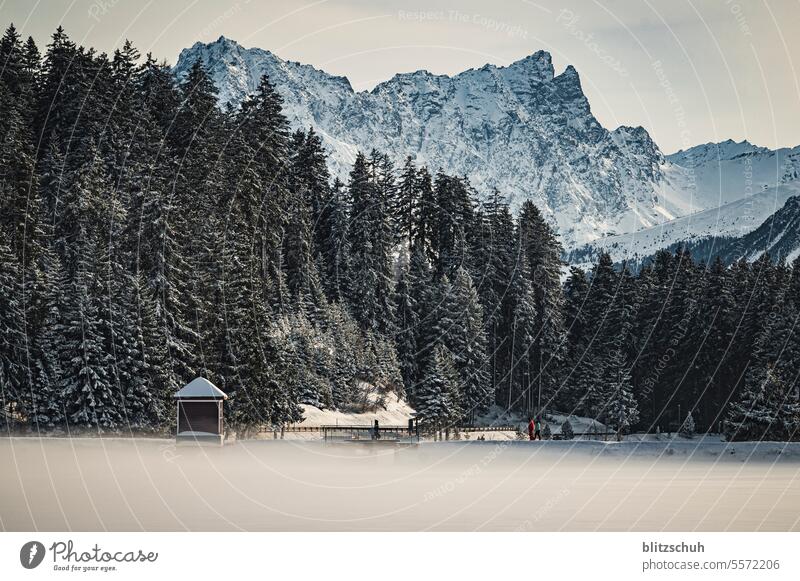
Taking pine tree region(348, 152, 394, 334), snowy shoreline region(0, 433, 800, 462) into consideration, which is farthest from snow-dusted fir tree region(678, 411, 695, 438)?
snowy shoreline region(0, 433, 800, 462)

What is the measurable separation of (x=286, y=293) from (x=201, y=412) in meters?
41.2

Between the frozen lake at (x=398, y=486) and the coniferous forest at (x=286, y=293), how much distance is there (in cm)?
1033

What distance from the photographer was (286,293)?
10069cm

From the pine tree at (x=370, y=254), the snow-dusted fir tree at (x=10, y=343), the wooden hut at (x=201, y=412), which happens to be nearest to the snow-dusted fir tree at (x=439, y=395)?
the pine tree at (x=370, y=254)

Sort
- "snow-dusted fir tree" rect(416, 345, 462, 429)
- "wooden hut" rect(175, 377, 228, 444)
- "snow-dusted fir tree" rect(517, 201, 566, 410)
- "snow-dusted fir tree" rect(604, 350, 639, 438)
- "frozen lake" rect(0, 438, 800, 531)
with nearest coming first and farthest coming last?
"frozen lake" rect(0, 438, 800, 531) → "wooden hut" rect(175, 377, 228, 444) → "snow-dusted fir tree" rect(416, 345, 462, 429) → "snow-dusted fir tree" rect(604, 350, 639, 438) → "snow-dusted fir tree" rect(517, 201, 566, 410)

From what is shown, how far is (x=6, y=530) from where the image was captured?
28.1 meters

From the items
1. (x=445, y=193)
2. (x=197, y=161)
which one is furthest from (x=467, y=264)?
(x=197, y=161)

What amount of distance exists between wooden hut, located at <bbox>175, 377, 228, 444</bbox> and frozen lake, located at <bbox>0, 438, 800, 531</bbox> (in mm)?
1405

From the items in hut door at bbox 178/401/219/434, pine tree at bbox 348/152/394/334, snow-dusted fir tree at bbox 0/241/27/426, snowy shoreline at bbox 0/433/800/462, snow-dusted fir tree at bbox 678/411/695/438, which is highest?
pine tree at bbox 348/152/394/334

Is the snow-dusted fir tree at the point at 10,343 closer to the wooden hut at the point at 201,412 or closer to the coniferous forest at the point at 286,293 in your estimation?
the coniferous forest at the point at 286,293

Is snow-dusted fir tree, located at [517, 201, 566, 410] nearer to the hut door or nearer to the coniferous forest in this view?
the coniferous forest

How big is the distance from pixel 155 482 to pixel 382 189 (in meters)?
87.1

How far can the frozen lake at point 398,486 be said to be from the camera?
3231cm

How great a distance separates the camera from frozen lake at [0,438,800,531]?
32.3m
